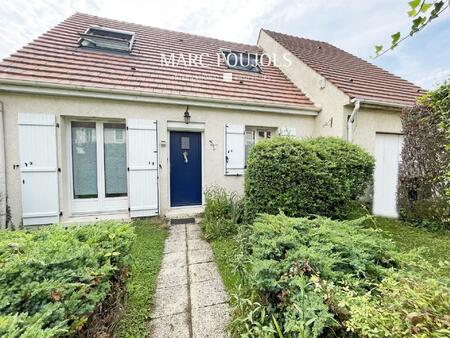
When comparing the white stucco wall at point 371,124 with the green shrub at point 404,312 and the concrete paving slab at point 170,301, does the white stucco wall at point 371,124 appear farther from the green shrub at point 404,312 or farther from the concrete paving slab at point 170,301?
the concrete paving slab at point 170,301

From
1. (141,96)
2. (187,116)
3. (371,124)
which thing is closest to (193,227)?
(187,116)

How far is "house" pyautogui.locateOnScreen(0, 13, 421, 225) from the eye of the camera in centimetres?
457

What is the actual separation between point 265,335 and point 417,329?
0.83 meters

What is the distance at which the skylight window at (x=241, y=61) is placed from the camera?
7.58 m

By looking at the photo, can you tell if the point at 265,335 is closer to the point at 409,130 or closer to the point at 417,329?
the point at 417,329

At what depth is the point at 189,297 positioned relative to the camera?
259 centimetres

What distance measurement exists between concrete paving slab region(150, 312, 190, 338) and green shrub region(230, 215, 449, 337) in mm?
503

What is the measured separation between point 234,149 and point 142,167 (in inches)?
94.0

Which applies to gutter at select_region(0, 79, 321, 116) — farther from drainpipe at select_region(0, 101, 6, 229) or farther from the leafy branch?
the leafy branch

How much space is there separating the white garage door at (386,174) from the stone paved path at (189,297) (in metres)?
4.69

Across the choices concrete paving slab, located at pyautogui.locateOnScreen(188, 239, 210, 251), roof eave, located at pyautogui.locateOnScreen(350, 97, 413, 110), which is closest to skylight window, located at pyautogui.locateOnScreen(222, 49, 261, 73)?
roof eave, located at pyautogui.locateOnScreen(350, 97, 413, 110)

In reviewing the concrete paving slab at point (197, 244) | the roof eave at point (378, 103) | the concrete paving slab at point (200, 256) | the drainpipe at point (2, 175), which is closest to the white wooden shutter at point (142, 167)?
the concrete paving slab at point (197, 244)

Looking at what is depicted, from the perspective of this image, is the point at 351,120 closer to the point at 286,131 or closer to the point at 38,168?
the point at 286,131

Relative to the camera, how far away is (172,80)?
19.4 feet
